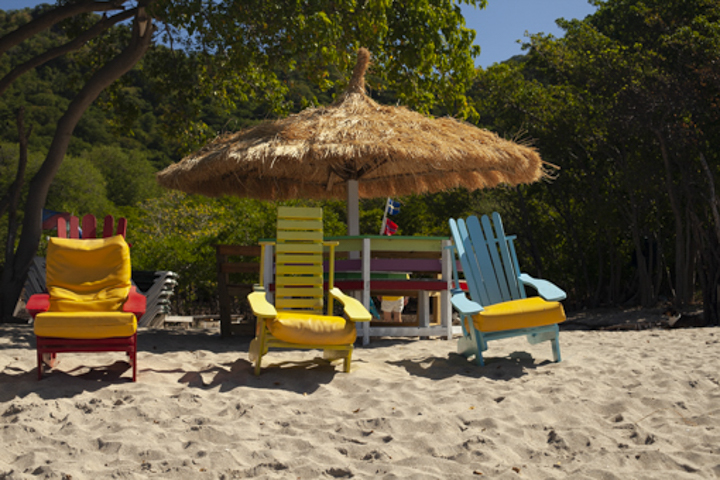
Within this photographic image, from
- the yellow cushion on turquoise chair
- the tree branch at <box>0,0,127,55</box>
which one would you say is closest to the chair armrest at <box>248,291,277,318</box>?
the yellow cushion on turquoise chair

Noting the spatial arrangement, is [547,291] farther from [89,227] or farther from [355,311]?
[89,227]

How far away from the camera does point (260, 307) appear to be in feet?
13.2

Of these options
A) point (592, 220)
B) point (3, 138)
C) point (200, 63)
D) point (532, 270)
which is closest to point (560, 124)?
point (592, 220)

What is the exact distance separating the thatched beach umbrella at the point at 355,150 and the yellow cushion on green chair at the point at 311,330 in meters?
1.94

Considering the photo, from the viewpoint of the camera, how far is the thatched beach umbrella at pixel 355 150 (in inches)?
221

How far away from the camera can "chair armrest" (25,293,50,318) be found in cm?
385

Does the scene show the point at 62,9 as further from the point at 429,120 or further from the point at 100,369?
the point at 100,369

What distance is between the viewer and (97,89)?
28.4ft

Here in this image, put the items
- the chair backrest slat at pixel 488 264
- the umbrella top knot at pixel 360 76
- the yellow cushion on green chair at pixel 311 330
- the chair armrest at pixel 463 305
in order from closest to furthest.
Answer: the yellow cushion on green chair at pixel 311 330, the chair armrest at pixel 463 305, the chair backrest slat at pixel 488 264, the umbrella top knot at pixel 360 76

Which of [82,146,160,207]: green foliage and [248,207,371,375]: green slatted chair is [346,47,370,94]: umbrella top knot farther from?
[82,146,160,207]: green foliage

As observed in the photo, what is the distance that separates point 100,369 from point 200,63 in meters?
7.64

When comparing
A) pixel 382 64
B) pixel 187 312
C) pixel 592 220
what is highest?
pixel 382 64

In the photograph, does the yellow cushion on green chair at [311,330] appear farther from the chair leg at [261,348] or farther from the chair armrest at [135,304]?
the chair armrest at [135,304]

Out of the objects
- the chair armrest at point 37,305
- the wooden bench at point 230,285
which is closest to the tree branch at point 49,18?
the wooden bench at point 230,285
